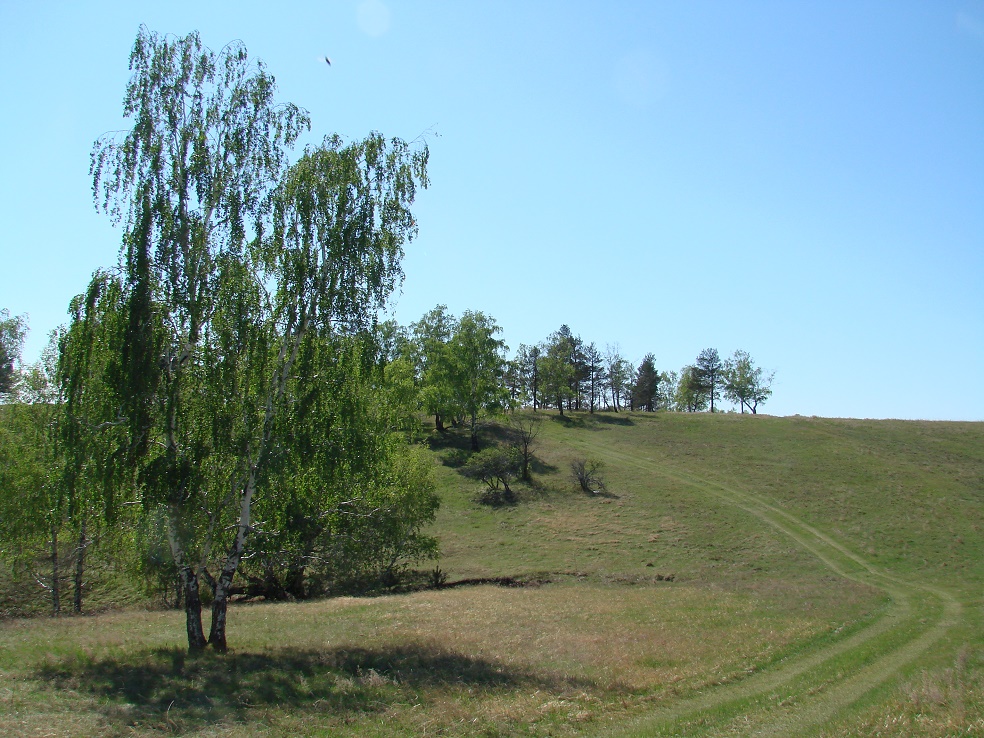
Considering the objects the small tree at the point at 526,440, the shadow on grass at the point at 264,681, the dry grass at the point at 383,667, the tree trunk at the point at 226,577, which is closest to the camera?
the dry grass at the point at 383,667

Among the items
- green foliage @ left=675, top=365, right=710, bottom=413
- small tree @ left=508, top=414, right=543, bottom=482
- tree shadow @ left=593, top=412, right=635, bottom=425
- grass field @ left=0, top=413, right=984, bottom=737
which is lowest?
grass field @ left=0, top=413, right=984, bottom=737

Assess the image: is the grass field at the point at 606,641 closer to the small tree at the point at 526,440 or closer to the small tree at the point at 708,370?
the small tree at the point at 526,440

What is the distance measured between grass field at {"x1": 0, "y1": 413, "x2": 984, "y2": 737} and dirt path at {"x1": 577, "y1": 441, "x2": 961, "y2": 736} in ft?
0.29

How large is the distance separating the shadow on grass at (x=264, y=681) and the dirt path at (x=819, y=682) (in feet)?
9.84

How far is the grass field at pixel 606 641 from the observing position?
12820 mm

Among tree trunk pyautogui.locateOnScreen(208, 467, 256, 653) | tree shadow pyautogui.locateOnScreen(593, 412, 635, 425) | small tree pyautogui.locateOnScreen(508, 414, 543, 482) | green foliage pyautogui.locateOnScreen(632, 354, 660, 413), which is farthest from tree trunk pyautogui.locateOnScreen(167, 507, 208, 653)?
green foliage pyautogui.locateOnScreen(632, 354, 660, 413)

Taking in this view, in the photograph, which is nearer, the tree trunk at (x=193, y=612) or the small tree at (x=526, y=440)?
the tree trunk at (x=193, y=612)

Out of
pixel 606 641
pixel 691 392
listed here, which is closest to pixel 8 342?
pixel 606 641

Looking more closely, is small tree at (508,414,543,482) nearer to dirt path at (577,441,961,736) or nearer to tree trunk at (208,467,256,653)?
dirt path at (577,441,961,736)

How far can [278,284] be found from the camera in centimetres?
1816

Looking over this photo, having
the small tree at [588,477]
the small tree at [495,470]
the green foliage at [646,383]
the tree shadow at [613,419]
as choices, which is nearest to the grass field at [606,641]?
the small tree at [495,470]

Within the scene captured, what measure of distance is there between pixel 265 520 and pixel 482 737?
10173 mm

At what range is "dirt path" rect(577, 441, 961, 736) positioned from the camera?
516 inches

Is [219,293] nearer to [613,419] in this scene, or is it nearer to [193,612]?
[193,612]
